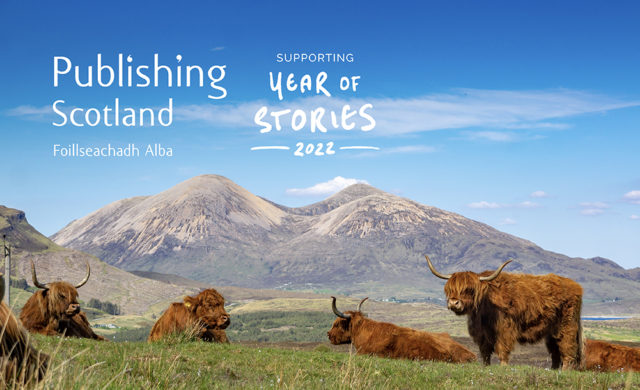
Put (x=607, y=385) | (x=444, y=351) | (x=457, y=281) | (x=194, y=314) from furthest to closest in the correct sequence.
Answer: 1. (x=194, y=314)
2. (x=444, y=351)
3. (x=457, y=281)
4. (x=607, y=385)

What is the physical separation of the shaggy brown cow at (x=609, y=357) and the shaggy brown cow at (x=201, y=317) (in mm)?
9276

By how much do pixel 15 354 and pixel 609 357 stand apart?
14869 mm

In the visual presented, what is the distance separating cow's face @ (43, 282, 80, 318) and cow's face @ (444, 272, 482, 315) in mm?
10005

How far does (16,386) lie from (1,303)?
695mm

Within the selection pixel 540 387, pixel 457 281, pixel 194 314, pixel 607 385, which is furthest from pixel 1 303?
pixel 194 314

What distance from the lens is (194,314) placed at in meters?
16.8

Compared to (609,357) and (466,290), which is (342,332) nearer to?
(466,290)

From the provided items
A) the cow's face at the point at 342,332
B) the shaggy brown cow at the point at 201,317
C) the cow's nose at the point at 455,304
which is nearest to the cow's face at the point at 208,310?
the shaggy brown cow at the point at 201,317

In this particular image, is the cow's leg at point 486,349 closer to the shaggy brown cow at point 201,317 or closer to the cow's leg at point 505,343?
the cow's leg at point 505,343

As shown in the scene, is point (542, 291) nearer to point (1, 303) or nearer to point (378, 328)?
point (378, 328)

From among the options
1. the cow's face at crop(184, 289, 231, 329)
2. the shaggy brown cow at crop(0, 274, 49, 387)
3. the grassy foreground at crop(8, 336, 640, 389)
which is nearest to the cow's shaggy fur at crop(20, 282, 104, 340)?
the cow's face at crop(184, 289, 231, 329)

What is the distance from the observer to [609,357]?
15.9 meters

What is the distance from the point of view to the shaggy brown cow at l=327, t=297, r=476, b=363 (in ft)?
51.7

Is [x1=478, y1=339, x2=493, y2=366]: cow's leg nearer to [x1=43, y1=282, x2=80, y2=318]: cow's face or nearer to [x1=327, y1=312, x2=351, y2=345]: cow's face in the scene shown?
[x1=327, y1=312, x2=351, y2=345]: cow's face
